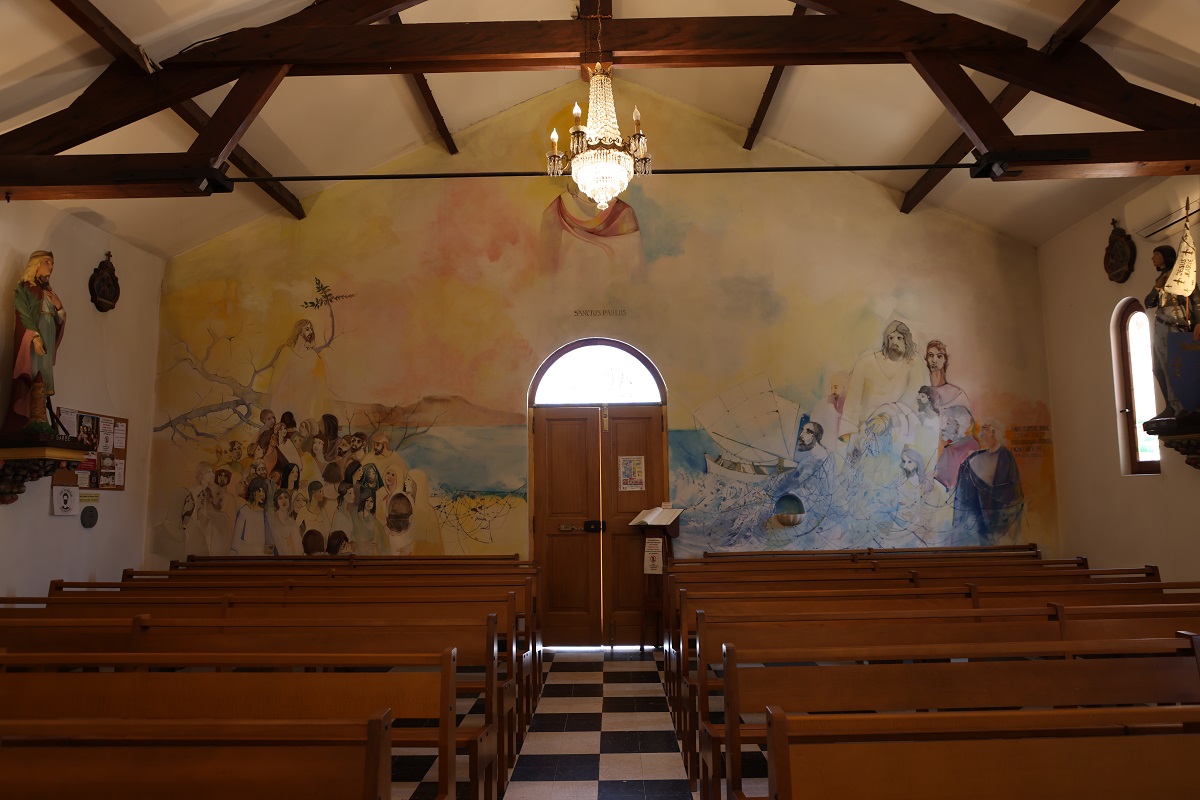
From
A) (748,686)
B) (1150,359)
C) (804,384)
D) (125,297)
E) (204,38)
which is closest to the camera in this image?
(748,686)

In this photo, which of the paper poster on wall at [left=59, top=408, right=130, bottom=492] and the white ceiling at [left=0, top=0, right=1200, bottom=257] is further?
the paper poster on wall at [left=59, top=408, right=130, bottom=492]

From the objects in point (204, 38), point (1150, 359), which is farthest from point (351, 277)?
point (1150, 359)

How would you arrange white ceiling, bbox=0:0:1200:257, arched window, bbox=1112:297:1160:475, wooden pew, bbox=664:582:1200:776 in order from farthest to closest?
arched window, bbox=1112:297:1160:475 → white ceiling, bbox=0:0:1200:257 → wooden pew, bbox=664:582:1200:776

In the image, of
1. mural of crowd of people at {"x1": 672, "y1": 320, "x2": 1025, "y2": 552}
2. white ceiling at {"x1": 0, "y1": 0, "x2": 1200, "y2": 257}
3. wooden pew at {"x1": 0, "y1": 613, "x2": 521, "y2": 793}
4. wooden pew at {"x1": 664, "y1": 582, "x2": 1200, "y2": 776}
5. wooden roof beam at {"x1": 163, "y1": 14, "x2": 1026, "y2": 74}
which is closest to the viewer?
wooden pew at {"x1": 0, "y1": 613, "x2": 521, "y2": 793}

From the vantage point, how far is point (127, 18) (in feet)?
18.4

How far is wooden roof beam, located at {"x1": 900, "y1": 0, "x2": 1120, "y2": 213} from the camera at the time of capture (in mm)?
5492

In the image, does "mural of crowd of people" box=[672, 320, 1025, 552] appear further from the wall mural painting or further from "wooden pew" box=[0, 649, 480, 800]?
"wooden pew" box=[0, 649, 480, 800]

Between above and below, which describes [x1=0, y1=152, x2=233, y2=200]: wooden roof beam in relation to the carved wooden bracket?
above

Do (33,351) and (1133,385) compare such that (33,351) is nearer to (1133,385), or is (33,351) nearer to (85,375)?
(85,375)

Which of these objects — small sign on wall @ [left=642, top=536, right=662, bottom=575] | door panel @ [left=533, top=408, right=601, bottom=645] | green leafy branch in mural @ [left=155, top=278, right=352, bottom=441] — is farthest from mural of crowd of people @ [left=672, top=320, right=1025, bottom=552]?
green leafy branch in mural @ [left=155, top=278, right=352, bottom=441]

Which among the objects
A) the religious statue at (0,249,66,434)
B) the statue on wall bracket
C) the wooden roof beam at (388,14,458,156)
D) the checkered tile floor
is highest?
the wooden roof beam at (388,14,458,156)

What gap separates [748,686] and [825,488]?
6.03 m

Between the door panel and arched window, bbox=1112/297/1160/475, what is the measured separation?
5060 millimetres

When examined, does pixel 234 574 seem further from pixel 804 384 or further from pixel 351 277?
Answer: pixel 804 384
